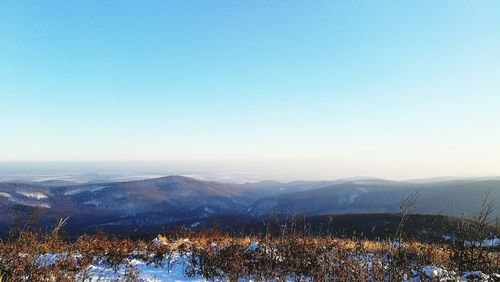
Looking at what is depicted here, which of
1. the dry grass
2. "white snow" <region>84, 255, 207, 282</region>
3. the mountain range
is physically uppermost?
the dry grass

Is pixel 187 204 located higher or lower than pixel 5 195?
lower

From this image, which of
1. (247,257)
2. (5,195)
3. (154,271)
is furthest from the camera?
(5,195)

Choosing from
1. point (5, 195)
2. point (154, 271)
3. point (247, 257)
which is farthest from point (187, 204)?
point (154, 271)

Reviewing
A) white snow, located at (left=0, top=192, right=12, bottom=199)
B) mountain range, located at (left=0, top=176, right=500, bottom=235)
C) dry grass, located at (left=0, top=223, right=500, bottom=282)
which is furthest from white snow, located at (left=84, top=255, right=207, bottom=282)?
white snow, located at (left=0, top=192, right=12, bottom=199)

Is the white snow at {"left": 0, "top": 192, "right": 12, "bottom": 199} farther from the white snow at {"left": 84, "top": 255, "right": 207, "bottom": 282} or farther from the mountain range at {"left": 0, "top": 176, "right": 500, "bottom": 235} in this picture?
Answer: the white snow at {"left": 84, "top": 255, "right": 207, "bottom": 282}

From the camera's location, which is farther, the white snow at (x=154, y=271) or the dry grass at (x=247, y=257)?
the white snow at (x=154, y=271)

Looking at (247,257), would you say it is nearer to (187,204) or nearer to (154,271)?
(154,271)

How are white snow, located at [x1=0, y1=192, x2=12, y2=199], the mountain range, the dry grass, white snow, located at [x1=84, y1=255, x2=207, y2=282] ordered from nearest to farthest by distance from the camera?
1. the dry grass
2. white snow, located at [x1=84, y1=255, x2=207, y2=282]
3. the mountain range
4. white snow, located at [x1=0, y1=192, x2=12, y2=199]

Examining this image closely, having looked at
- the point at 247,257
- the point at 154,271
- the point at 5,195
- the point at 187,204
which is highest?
the point at 247,257

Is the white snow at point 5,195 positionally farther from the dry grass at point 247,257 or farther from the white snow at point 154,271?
the white snow at point 154,271

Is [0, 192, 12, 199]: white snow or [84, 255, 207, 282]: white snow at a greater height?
[84, 255, 207, 282]: white snow

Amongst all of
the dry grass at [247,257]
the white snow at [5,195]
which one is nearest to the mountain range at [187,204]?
the white snow at [5,195]
